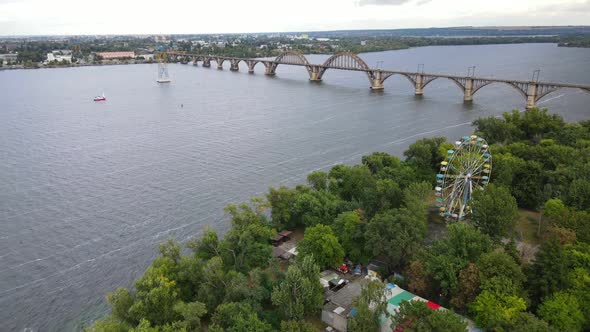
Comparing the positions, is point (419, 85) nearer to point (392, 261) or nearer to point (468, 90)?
point (468, 90)

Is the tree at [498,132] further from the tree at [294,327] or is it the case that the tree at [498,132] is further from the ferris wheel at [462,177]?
the tree at [294,327]

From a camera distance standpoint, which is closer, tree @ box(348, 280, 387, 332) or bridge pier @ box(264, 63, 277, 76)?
tree @ box(348, 280, 387, 332)

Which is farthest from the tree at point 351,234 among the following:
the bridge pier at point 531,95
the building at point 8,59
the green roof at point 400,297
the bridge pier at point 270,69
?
the building at point 8,59

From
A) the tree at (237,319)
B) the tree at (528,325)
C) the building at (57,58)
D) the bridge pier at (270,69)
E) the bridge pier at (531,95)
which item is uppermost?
the building at (57,58)

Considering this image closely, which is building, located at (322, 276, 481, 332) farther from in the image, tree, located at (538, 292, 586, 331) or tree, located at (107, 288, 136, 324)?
tree, located at (107, 288, 136, 324)

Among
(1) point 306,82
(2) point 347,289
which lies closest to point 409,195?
(2) point 347,289

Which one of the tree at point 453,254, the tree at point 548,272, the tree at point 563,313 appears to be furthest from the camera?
the tree at point 453,254

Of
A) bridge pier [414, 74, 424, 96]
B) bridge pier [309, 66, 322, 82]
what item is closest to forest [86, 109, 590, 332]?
bridge pier [414, 74, 424, 96]
